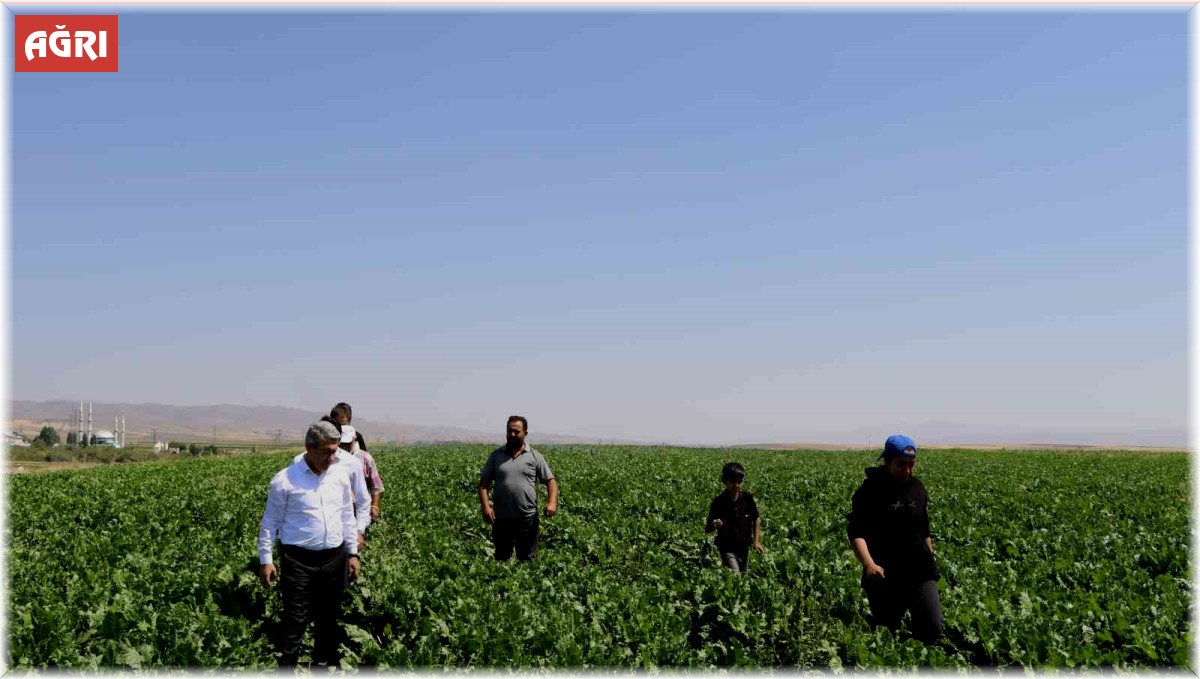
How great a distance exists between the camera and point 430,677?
641 cm

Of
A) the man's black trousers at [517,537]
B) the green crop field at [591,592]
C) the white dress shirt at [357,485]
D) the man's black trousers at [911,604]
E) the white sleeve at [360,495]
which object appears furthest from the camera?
the man's black trousers at [517,537]

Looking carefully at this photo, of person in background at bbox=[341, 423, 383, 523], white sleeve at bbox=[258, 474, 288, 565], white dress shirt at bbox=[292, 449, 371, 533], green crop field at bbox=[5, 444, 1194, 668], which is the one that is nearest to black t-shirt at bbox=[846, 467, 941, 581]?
green crop field at bbox=[5, 444, 1194, 668]

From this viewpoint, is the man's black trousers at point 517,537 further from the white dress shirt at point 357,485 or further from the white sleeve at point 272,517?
the white sleeve at point 272,517

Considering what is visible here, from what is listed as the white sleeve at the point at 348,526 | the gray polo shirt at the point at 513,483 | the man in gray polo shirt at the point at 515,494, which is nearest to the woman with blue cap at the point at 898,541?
the man in gray polo shirt at the point at 515,494

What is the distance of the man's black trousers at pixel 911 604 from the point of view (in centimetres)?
739

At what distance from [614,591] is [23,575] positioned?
623 centimetres

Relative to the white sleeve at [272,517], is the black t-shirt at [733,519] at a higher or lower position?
lower

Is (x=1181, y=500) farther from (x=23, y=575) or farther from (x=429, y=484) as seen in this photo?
(x=23, y=575)

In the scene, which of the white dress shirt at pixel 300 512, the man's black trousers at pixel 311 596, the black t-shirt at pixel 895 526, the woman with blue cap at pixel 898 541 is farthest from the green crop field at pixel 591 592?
the white dress shirt at pixel 300 512

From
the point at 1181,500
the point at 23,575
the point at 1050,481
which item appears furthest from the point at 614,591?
the point at 1050,481

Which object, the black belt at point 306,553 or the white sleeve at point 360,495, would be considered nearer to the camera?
the black belt at point 306,553

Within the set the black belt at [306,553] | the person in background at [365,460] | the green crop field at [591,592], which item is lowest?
the green crop field at [591,592]

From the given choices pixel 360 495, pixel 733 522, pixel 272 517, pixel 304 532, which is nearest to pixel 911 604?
pixel 733 522

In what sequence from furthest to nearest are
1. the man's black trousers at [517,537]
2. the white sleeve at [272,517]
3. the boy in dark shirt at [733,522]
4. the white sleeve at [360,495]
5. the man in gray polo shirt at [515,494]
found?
the man's black trousers at [517,537] < the man in gray polo shirt at [515,494] < the boy in dark shirt at [733,522] < the white sleeve at [360,495] < the white sleeve at [272,517]
